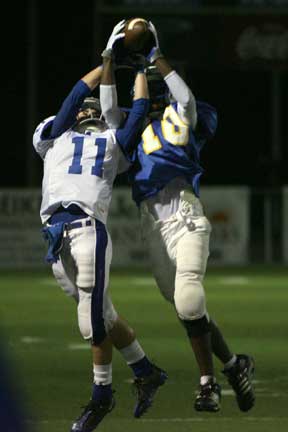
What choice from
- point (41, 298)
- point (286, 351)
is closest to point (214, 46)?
point (41, 298)

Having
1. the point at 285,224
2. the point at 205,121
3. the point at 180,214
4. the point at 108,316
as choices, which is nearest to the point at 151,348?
the point at 180,214

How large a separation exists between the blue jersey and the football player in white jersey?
298mm

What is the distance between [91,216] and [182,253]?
2.25 ft

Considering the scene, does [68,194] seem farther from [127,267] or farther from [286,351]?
[127,267]

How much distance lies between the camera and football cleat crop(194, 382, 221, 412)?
7953 mm

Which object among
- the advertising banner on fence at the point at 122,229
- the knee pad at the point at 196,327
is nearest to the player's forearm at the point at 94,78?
the knee pad at the point at 196,327

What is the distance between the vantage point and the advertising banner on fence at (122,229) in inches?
830

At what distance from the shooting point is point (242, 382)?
26.9 feet

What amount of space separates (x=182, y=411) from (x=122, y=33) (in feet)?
7.29

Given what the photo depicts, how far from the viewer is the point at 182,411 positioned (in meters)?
8.52

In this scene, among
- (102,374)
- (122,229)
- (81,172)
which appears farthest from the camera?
(122,229)

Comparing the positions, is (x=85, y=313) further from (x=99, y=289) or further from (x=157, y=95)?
(x=157, y=95)

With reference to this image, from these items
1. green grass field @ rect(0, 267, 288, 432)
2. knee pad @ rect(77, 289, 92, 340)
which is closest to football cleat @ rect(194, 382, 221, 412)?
green grass field @ rect(0, 267, 288, 432)

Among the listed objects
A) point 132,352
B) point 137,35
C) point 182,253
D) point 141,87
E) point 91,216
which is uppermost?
point 137,35
